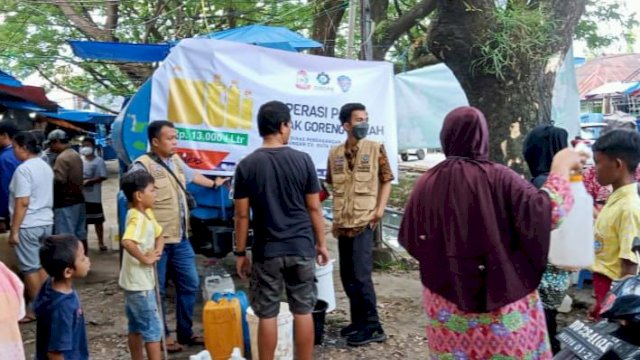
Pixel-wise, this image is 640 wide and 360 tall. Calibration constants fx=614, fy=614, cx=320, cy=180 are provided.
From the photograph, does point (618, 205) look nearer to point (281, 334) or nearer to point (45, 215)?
point (281, 334)

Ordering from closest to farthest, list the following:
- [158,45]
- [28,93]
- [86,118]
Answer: [158,45]
[28,93]
[86,118]

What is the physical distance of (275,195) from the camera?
3.60m

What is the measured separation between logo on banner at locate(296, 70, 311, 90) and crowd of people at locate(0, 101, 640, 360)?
0.91m

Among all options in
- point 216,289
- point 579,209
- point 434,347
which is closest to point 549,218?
point 579,209

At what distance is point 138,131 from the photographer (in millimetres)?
4930

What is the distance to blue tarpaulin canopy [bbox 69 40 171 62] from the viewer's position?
5.94m

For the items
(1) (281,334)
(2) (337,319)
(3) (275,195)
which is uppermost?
(3) (275,195)

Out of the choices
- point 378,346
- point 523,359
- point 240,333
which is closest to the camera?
point 523,359

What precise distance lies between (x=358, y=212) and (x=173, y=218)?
130 centimetres

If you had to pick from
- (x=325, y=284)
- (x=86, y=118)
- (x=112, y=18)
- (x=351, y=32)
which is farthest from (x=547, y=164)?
(x=86, y=118)

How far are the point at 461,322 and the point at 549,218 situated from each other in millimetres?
544

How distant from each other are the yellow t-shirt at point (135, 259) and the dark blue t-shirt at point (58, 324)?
75cm

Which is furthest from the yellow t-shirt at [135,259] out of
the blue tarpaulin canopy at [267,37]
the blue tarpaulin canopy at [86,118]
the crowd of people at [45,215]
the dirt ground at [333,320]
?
the blue tarpaulin canopy at [86,118]

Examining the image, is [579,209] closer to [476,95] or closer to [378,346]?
[378,346]
